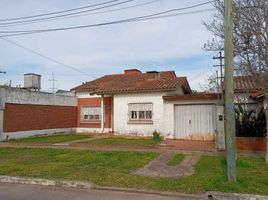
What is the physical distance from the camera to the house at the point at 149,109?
61.3ft

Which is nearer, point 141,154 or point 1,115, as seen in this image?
point 141,154

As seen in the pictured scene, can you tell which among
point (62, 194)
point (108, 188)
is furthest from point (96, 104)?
point (62, 194)

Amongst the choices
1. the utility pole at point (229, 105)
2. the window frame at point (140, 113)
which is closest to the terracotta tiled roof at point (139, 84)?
the window frame at point (140, 113)

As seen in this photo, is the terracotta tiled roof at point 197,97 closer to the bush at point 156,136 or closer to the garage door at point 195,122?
the garage door at point 195,122

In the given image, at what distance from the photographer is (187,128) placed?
62.7ft

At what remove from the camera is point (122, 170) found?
10133 mm

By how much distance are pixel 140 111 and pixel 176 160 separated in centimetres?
961

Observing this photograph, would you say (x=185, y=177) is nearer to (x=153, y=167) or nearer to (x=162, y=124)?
(x=153, y=167)

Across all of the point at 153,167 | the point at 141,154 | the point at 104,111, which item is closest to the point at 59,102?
the point at 104,111

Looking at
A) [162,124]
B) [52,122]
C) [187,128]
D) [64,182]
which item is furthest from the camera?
[52,122]

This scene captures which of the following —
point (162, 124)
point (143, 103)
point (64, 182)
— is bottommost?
point (64, 182)

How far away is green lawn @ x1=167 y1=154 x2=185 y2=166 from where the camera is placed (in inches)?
454

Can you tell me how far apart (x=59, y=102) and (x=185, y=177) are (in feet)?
58.9

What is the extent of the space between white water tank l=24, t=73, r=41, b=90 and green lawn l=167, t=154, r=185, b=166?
57.6 ft
